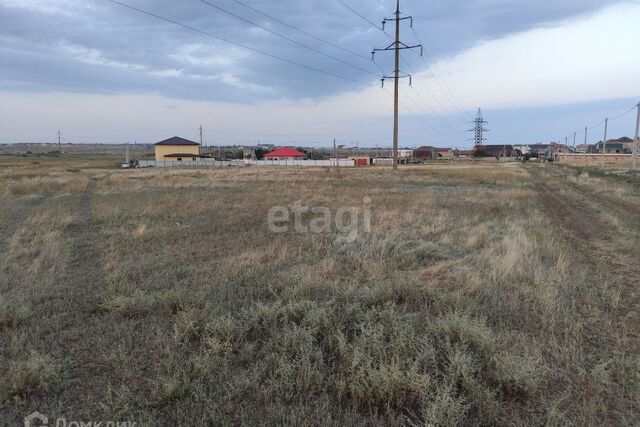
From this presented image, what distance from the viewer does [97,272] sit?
21.2 ft

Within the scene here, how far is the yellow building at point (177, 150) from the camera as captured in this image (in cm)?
8681

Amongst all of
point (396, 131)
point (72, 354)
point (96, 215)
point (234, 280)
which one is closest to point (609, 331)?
point (234, 280)

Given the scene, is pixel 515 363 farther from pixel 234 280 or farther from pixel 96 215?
pixel 96 215

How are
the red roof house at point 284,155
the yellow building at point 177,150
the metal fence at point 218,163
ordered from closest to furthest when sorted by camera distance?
the metal fence at point 218,163
the yellow building at point 177,150
the red roof house at point 284,155

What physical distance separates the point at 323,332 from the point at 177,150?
3726 inches

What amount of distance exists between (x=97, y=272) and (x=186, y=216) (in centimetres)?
662

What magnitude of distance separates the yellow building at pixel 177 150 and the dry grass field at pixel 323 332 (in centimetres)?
8262

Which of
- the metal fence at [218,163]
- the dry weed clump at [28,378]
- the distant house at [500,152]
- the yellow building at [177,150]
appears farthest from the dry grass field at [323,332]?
the distant house at [500,152]

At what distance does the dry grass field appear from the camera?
297cm
